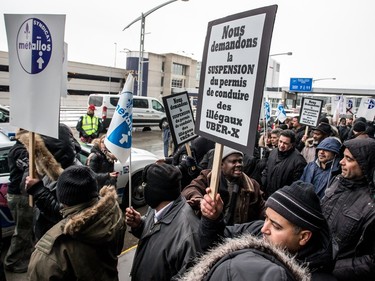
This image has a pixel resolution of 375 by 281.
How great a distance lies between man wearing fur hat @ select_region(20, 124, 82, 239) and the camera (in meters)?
2.53

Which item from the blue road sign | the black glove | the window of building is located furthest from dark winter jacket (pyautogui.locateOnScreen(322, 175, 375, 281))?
the window of building

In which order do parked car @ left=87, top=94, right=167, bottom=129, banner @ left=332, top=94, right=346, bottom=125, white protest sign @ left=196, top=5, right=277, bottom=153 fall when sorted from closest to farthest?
white protest sign @ left=196, top=5, right=277, bottom=153, banner @ left=332, top=94, right=346, bottom=125, parked car @ left=87, top=94, right=167, bottom=129

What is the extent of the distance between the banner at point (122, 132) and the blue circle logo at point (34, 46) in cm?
81

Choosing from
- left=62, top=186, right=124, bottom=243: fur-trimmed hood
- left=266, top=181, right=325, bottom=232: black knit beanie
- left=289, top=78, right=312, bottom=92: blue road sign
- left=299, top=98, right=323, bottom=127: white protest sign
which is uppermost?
left=289, top=78, right=312, bottom=92: blue road sign

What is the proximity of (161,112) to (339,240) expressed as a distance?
1913 centimetres

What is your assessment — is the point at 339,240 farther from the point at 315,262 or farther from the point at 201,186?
the point at 201,186

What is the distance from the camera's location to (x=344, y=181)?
2646 mm

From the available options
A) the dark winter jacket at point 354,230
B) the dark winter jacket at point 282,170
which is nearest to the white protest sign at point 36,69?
the dark winter jacket at point 354,230

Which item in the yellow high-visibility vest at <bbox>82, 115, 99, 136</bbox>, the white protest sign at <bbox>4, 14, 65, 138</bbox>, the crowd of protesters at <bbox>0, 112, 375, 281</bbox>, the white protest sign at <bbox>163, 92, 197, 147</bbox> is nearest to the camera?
the crowd of protesters at <bbox>0, 112, 375, 281</bbox>

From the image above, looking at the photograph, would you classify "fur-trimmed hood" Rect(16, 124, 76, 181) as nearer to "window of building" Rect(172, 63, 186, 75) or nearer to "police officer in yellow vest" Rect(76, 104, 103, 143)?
"police officer in yellow vest" Rect(76, 104, 103, 143)

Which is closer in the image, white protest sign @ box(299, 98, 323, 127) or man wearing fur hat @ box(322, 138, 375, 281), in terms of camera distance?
man wearing fur hat @ box(322, 138, 375, 281)

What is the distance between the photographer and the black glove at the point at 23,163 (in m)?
3.24

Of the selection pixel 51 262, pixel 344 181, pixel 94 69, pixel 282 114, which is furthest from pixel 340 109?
pixel 94 69

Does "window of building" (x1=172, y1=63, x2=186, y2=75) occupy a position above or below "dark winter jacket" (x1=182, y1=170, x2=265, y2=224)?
above
